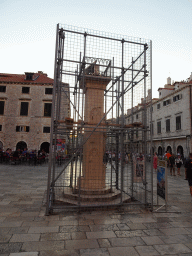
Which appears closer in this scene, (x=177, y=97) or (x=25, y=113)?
(x=177, y=97)

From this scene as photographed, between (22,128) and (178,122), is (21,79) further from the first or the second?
(178,122)

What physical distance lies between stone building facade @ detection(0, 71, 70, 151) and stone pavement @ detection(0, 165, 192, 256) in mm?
23783

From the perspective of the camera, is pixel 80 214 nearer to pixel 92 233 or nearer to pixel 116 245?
pixel 92 233

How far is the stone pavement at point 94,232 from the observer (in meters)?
3.38

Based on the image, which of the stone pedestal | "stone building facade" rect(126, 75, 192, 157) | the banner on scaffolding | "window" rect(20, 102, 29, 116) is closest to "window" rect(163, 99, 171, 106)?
"stone building facade" rect(126, 75, 192, 157)

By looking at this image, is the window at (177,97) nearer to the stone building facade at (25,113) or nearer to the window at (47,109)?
the stone building facade at (25,113)

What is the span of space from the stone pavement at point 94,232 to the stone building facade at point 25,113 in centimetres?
2378

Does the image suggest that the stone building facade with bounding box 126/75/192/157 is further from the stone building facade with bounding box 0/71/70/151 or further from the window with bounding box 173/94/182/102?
the stone building facade with bounding box 0/71/70/151

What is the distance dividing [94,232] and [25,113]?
27932 millimetres

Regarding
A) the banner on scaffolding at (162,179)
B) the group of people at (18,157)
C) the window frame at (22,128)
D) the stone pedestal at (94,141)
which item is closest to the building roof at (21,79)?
the window frame at (22,128)

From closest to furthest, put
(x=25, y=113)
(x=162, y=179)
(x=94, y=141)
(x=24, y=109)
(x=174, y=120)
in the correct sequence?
1. (x=162, y=179)
2. (x=94, y=141)
3. (x=174, y=120)
4. (x=25, y=113)
5. (x=24, y=109)

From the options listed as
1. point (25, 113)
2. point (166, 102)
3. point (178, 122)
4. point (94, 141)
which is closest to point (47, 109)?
point (25, 113)

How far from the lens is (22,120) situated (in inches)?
1152

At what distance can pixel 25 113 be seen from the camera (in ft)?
96.5
